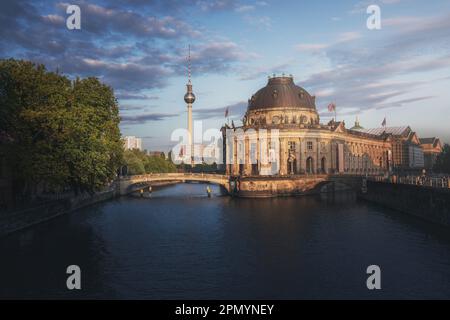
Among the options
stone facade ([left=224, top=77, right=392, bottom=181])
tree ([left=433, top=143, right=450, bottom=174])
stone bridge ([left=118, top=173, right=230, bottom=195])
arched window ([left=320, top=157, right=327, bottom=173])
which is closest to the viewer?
stone bridge ([left=118, top=173, right=230, bottom=195])

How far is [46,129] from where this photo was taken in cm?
5475

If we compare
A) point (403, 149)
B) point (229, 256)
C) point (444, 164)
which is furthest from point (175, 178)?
point (403, 149)

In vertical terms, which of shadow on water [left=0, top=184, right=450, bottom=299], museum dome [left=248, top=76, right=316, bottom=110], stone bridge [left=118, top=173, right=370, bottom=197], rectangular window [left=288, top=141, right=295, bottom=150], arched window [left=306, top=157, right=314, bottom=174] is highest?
museum dome [left=248, top=76, right=316, bottom=110]

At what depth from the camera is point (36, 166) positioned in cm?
5238

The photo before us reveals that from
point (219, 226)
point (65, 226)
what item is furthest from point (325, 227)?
point (65, 226)

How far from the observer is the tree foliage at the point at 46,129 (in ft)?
172

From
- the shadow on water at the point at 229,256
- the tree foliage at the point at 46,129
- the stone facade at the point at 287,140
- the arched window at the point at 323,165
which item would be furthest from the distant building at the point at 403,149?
the tree foliage at the point at 46,129

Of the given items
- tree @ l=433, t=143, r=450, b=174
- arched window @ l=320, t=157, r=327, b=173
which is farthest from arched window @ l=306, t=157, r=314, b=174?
tree @ l=433, t=143, r=450, b=174

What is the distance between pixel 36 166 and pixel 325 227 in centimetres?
3720

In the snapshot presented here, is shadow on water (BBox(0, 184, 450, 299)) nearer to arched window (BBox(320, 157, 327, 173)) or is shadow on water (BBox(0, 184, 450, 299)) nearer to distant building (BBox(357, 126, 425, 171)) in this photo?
arched window (BBox(320, 157, 327, 173))

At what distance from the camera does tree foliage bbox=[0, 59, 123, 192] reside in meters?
52.6

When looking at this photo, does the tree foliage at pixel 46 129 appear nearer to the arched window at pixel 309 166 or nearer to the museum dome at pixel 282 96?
the arched window at pixel 309 166

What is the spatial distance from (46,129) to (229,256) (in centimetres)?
2946

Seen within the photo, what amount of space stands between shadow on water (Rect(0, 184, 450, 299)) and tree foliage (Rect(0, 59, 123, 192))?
7371 mm
